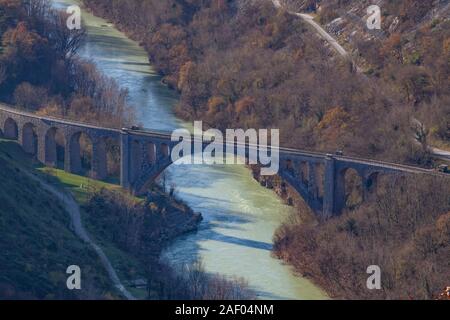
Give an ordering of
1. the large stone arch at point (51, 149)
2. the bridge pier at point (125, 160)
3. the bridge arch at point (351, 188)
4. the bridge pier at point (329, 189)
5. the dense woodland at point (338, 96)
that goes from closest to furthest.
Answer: the dense woodland at point (338, 96) → the bridge pier at point (329, 189) → the bridge arch at point (351, 188) → the bridge pier at point (125, 160) → the large stone arch at point (51, 149)

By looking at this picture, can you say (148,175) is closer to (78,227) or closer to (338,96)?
(78,227)

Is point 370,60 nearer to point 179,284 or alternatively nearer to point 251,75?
point 251,75

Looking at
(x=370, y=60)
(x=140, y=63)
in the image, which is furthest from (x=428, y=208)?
(x=140, y=63)

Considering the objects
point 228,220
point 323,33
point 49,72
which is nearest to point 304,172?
point 228,220

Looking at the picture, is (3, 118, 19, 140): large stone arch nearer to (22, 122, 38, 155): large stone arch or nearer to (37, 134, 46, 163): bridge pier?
(22, 122, 38, 155): large stone arch

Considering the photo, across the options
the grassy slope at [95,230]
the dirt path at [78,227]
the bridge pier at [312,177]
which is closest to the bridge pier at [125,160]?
the grassy slope at [95,230]

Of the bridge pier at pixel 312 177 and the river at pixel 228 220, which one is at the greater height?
the bridge pier at pixel 312 177

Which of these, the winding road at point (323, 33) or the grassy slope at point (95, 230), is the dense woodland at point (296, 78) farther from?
the grassy slope at point (95, 230)

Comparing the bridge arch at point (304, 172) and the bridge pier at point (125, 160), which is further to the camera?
the bridge pier at point (125, 160)
